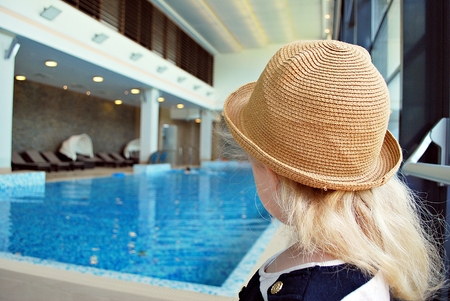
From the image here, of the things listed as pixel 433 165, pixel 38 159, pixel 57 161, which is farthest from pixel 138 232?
pixel 57 161

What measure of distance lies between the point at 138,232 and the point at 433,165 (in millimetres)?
3767

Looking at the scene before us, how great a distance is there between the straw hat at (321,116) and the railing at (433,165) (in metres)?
0.25

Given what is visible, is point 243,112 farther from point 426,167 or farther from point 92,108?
point 92,108

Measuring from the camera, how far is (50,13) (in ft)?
24.0

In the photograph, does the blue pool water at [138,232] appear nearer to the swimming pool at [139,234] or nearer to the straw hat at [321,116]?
the swimming pool at [139,234]

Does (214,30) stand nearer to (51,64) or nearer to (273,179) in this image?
(51,64)

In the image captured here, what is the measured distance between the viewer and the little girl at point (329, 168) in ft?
2.12

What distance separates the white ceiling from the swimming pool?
13.6ft

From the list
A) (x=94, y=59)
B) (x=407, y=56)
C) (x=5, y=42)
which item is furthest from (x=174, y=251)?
(x=94, y=59)

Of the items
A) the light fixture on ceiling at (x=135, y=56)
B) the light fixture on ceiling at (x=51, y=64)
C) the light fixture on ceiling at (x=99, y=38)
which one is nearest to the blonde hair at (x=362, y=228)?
the light fixture on ceiling at (x=99, y=38)

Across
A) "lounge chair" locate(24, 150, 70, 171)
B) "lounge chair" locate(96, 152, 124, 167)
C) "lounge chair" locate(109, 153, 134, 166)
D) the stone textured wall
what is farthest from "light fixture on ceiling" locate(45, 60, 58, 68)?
"lounge chair" locate(109, 153, 134, 166)

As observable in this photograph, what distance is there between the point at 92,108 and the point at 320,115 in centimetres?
1591

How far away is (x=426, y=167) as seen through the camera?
3.11 ft

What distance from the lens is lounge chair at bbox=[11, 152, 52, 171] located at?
33.7ft
